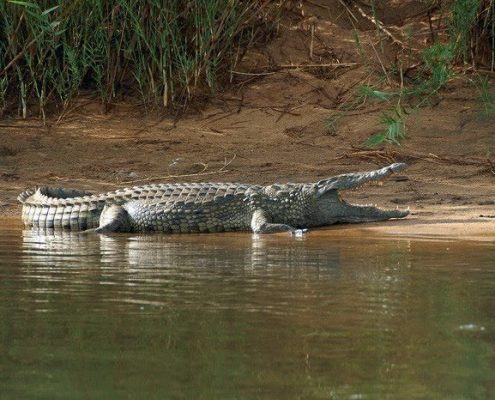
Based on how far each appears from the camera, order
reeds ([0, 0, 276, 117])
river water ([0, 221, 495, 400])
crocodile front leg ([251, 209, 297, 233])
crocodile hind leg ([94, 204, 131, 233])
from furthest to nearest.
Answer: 1. reeds ([0, 0, 276, 117])
2. crocodile hind leg ([94, 204, 131, 233])
3. crocodile front leg ([251, 209, 297, 233])
4. river water ([0, 221, 495, 400])

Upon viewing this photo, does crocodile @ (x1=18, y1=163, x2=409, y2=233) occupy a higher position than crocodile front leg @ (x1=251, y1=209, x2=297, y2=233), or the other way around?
crocodile @ (x1=18, y1=163, x2=409, y2=233)

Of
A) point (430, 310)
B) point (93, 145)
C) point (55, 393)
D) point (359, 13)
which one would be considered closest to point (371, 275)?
point (430, 310)

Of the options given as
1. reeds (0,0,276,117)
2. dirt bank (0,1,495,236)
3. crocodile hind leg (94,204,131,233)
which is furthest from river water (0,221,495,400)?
reeds (0,0,276,117)

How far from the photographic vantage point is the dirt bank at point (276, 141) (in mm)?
10156

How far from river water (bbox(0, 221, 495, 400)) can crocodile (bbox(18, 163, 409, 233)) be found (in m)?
1.56

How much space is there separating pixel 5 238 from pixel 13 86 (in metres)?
4.10

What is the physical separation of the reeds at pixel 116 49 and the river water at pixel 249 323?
4.39m

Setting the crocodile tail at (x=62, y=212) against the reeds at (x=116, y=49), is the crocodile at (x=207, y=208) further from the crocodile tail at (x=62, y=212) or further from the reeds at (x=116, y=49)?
the reeds at (x=116, y=49)

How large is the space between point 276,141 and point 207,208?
2.54 metres

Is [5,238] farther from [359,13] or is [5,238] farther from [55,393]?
[359,13]

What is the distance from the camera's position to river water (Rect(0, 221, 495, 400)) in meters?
3.69

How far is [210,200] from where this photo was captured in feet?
29.0

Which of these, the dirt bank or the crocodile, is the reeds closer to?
the dirt bank

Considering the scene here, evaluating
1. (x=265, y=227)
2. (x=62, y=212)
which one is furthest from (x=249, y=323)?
(x=62, y=212)
